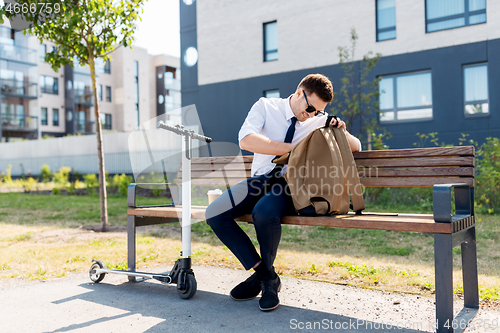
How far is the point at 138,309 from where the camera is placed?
302 cm

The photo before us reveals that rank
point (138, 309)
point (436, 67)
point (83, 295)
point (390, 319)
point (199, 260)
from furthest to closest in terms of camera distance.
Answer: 1. point (436, 67)
2. point (199, 260)
3. point (83, 295)
4. point (138, 309)
5. point (390, 319)

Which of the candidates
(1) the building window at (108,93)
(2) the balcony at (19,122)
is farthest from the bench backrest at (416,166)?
(1) the building window at (108,93)

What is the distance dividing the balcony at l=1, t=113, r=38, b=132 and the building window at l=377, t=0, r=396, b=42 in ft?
103

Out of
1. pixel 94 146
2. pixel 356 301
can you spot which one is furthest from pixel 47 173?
pixel 356 301

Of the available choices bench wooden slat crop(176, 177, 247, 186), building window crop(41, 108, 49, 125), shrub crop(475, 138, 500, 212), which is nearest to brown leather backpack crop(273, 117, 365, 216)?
bench wooden slat crop(176, 177, 247, 186)

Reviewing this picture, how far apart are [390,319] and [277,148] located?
1369 millimetres

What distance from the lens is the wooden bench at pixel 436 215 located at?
7.68ft

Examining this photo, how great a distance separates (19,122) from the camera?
35156mm

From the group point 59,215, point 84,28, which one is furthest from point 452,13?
point 59,215

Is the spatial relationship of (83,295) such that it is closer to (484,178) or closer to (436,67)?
(484,178)

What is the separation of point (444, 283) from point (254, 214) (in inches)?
48.1

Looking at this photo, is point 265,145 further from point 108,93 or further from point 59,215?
point 108,93

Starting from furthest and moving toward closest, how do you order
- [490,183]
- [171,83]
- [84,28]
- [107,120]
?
1. [171,83]
2. [107,120]
3. [490,183]
4. [84,28]

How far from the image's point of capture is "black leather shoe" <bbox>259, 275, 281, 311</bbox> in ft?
9.45
